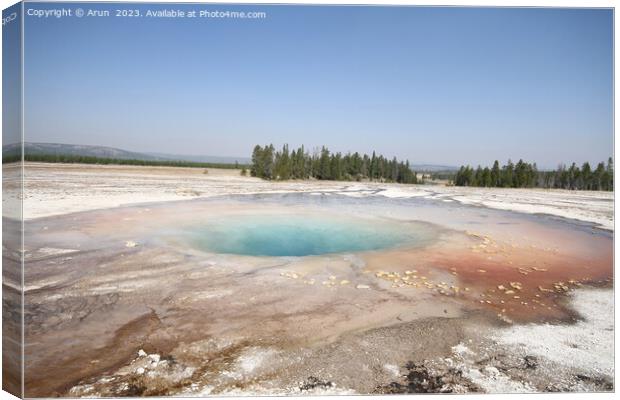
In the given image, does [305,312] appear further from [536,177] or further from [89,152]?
[536,177]

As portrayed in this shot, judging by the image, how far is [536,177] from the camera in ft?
25.7

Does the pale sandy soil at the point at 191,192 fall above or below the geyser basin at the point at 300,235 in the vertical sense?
above

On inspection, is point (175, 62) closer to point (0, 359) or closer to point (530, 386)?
point (0, 359)

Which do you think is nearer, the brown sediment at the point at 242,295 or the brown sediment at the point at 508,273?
the brown sediment at the point at 242,295

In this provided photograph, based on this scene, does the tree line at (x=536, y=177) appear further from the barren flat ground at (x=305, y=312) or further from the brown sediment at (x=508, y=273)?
the brown sediment at (x=508, y=273)

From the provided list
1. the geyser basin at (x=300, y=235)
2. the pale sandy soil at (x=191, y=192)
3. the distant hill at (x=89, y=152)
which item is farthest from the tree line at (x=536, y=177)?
the distant hill at (x=89, y=152)

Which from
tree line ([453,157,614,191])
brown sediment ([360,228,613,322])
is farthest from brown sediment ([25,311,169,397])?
tree line ([453,157,614,191])

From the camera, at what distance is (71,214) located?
8.02 m

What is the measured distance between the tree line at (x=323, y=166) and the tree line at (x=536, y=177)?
4.10ft

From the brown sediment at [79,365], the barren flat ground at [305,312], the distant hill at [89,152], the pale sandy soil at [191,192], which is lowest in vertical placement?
the brown sediment at [79,365]

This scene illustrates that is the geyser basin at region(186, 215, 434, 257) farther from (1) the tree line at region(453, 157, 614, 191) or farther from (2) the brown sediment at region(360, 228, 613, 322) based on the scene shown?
(1) the tree line at region(453, 157, 614, 191)

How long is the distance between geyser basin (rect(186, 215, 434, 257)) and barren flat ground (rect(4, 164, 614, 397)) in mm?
305

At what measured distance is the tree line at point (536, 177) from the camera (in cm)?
535

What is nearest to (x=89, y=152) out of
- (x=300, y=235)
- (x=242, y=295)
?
(x=242, y=295)
